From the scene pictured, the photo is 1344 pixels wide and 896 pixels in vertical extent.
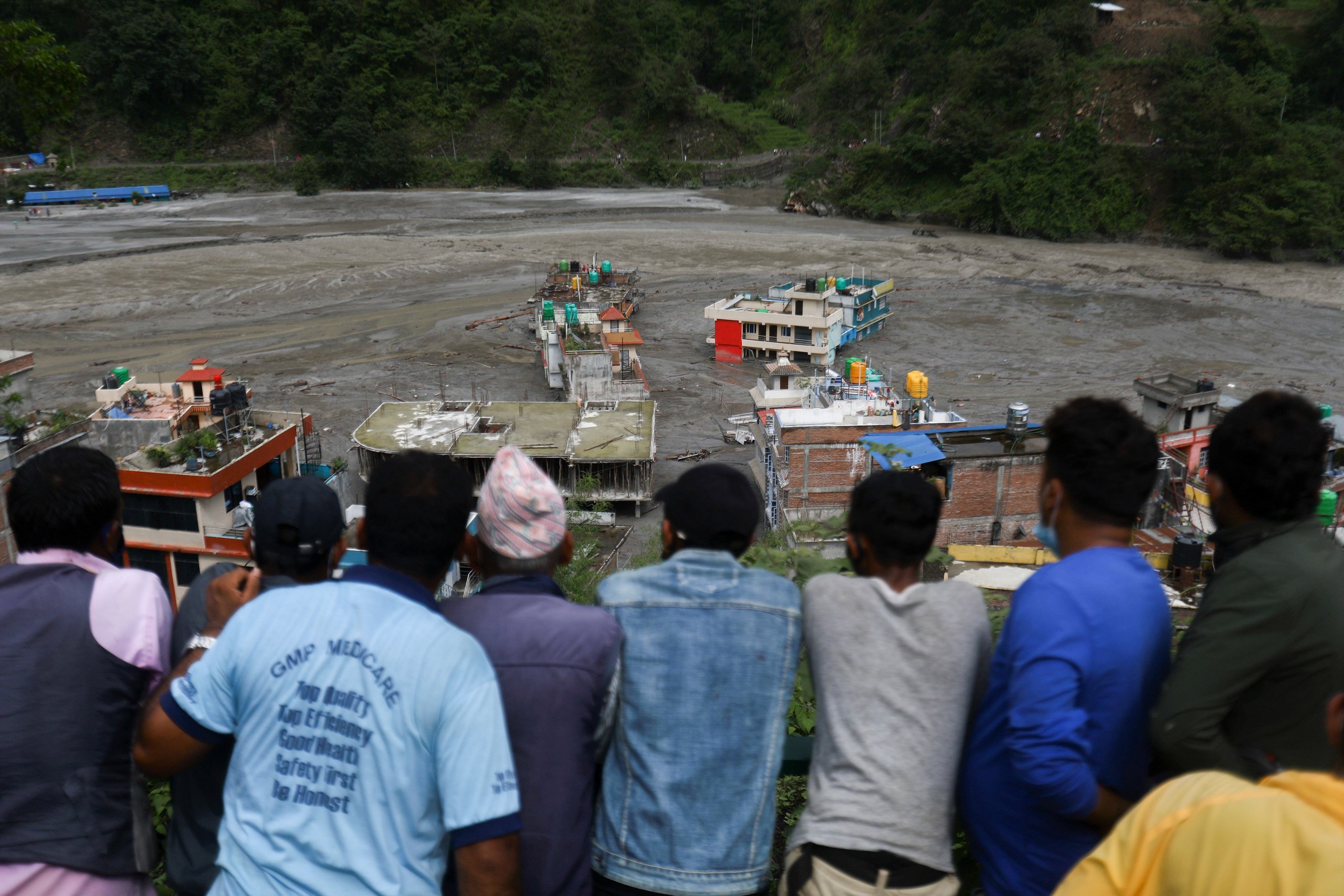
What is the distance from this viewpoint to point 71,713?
8.09 feet

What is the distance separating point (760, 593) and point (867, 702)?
401 mm

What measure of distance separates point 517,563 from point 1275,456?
203 centimetres

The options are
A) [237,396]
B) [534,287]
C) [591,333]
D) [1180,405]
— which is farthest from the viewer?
[534,287]

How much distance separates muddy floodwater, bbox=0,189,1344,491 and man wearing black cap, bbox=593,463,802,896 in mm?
21648

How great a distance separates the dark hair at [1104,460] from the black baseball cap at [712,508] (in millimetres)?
856

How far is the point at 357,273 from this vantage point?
42.6 m

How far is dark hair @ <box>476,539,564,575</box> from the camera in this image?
268cm

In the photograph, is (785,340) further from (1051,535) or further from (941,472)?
(1051,535)

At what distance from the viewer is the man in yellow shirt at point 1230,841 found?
1470 mm

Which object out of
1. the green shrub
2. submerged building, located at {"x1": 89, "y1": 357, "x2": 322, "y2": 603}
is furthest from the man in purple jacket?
the green shrub

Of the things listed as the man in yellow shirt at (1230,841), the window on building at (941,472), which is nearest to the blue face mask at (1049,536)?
the man in yellow shirt at (1230,841)

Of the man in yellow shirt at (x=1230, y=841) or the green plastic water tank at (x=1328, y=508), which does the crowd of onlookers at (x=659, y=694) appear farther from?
the green plastic water tank at (x=1328, y=508)

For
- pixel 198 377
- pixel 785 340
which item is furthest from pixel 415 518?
pixel 785 340

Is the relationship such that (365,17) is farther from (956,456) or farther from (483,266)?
(956,456)
